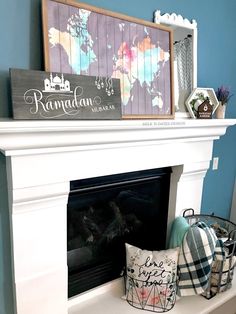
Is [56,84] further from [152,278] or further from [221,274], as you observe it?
[221,274]

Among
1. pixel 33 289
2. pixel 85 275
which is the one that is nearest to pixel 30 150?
pixel 33 289

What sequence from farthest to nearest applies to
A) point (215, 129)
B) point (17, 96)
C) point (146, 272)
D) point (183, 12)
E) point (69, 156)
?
1. point (215, 129)
2. point (183, 12)
3. point (146, 272)
4. point (69, 156)
5. point (17, 96)

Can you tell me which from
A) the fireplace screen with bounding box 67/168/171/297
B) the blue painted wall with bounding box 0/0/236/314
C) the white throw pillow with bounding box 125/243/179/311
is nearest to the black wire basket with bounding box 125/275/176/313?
the white throw pillow with bounding box 125/243/179/311

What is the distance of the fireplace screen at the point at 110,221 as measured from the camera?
1638 millimetres

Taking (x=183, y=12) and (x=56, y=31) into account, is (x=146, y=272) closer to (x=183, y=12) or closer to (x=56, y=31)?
(x=56, y=31)

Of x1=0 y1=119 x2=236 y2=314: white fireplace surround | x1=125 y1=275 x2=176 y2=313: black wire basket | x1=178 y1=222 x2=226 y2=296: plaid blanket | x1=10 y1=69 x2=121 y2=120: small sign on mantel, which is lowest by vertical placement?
x1=125 y1=275 x2=176 y2=313: black wire basket

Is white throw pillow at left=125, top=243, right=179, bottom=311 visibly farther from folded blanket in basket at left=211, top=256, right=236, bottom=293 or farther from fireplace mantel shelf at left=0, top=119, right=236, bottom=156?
fireplace mantel shelf at left=0, top=119, right=236, bottom=156

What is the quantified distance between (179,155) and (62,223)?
32.2 inches

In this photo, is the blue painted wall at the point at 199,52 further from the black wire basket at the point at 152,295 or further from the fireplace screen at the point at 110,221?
the black wire basket at the point at 152,295

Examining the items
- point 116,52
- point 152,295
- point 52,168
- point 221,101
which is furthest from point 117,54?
point 152,295

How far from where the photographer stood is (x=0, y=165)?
1.21 meters

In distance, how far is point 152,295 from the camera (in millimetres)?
1606

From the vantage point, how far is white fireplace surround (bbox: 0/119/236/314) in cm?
116

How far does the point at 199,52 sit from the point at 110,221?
122 cm
